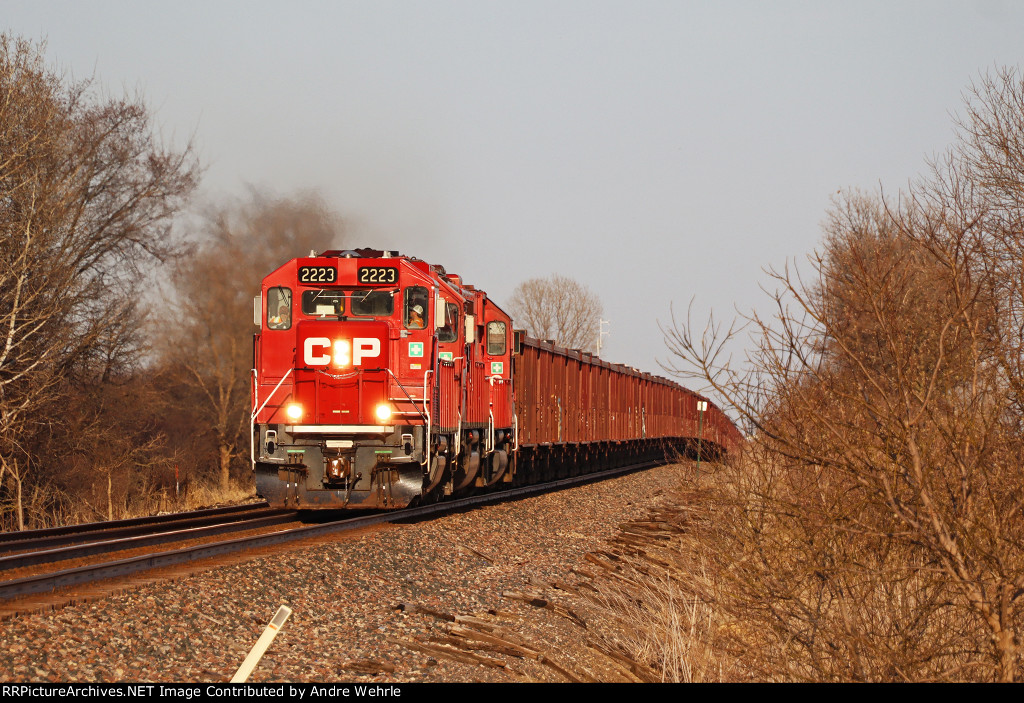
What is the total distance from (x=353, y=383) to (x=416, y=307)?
1.39m

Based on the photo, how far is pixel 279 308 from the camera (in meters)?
13.9

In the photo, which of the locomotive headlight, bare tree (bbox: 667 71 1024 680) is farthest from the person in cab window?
bare tree (bbox: 667 71 1024 680)

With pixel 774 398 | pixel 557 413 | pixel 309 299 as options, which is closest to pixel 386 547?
pixel 309 299

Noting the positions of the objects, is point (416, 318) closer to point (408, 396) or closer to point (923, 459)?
point (408, 396)

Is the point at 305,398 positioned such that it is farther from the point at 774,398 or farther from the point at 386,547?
the point at 774,398

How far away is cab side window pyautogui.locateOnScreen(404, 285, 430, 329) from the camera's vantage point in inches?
537

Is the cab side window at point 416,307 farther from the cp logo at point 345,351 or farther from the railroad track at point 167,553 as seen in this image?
the railroad track at point 167,553

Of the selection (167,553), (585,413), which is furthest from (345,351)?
(585,413)

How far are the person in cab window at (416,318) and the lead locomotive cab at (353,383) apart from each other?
0.01 metres

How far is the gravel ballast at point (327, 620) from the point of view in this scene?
20.1 feet

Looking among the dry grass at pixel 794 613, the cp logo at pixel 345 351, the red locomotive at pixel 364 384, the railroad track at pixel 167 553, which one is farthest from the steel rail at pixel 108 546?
the dry grass at pixel 794 613

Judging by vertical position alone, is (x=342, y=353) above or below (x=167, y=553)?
above

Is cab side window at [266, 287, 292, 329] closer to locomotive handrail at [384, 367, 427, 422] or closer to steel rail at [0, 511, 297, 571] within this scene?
locomotive handrail at [384, 367, 427, 422]
